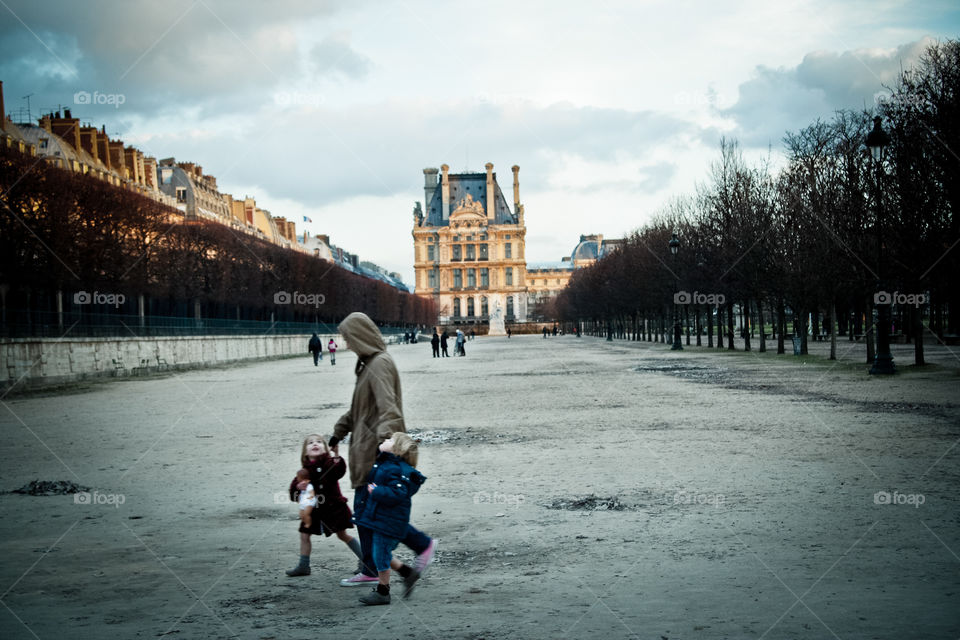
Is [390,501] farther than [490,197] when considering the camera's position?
No

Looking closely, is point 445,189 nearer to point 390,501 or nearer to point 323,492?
point 323,492

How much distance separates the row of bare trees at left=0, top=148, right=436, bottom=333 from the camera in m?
32.2

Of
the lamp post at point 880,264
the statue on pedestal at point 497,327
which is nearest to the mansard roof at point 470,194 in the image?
the statue on pedestal at point 497,327

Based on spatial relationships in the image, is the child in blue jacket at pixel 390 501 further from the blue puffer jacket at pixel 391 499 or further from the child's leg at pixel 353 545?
the child's leg at pixel 353 545

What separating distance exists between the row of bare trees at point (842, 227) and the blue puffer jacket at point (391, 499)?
18775mm

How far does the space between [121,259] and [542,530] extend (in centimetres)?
3480

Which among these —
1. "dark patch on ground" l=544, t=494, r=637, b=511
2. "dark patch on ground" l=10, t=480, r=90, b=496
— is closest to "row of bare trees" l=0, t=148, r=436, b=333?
"dark patch on ground" l=10, t=480, r=90, b=496

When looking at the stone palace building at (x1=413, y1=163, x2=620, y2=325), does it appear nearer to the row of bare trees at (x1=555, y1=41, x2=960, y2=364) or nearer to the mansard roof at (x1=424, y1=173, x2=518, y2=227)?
the mansard roof at (x1=424, y1=173, x2=518, y2=227)

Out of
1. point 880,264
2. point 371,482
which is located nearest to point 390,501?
point 371,482

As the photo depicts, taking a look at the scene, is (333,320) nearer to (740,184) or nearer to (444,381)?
(740,184)

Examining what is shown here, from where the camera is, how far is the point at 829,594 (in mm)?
5328

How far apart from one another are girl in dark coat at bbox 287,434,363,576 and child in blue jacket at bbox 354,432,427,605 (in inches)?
19.0

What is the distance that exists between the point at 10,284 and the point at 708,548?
30769 mm

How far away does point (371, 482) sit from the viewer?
5676 mm
